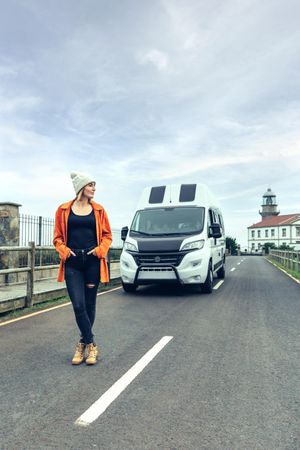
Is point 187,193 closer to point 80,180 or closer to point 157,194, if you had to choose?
point 157,194

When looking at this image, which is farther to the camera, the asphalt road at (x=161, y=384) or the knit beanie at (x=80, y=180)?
the knit beanie at (x=80, y=180)

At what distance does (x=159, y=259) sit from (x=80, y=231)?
5.42m

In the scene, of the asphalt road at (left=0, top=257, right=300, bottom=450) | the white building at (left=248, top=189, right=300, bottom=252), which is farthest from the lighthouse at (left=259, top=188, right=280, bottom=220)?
the asphalt road at (left=0, top=257, right=300, bottom=450)

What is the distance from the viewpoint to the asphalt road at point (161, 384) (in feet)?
9.63

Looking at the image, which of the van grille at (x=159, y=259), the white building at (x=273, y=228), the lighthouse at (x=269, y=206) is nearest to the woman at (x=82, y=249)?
the van grille at (x=159, y=259)

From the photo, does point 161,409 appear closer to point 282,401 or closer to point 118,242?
point 282,401

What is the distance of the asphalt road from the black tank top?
1.34m

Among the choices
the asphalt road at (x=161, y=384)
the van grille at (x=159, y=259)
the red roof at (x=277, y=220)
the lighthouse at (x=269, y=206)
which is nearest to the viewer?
the asphalt road at (x=161, y=384)

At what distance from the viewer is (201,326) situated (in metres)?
6.61

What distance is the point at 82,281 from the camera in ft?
15.6

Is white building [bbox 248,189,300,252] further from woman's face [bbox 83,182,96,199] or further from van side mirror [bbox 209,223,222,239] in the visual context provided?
woman's face [bbox 83,182,96,199]

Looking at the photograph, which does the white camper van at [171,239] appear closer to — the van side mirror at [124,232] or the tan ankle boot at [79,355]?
the van side mirror at [124,232]

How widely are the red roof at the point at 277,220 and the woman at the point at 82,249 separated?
108 metres

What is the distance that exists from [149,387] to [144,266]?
6172mm
